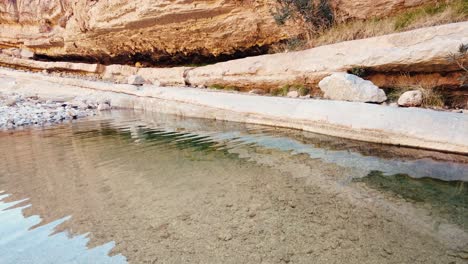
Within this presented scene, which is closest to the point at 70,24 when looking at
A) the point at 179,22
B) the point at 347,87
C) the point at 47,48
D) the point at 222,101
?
the point at 47,48

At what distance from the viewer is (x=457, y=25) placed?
568 centimetres

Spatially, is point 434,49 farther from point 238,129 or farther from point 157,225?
point 157,225

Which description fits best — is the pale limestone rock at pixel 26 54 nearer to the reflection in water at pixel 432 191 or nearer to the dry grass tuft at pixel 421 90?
the dry grass tuft at pixel 421 90

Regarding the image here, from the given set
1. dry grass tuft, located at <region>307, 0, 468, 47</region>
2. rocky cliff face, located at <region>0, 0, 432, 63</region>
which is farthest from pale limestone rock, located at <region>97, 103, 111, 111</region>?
dry grass tuft, located at <region>307, 0, 468, 47</region>

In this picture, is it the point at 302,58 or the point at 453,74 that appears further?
the point at 302,58

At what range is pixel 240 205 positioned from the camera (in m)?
3.26

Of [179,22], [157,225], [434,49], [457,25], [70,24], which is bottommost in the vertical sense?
[157,225]

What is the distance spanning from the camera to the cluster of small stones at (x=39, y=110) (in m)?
10.7

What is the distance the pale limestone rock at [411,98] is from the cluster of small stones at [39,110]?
10.2 meters

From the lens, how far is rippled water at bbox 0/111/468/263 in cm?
242

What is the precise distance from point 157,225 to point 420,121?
4.05 meters

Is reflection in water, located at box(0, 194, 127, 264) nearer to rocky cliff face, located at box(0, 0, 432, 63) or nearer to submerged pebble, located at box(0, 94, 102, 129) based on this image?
rocky cliff face, located at box(0, 0, 432, 63)

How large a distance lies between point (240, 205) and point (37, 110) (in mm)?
11829

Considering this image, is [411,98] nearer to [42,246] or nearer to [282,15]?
[282,15]
